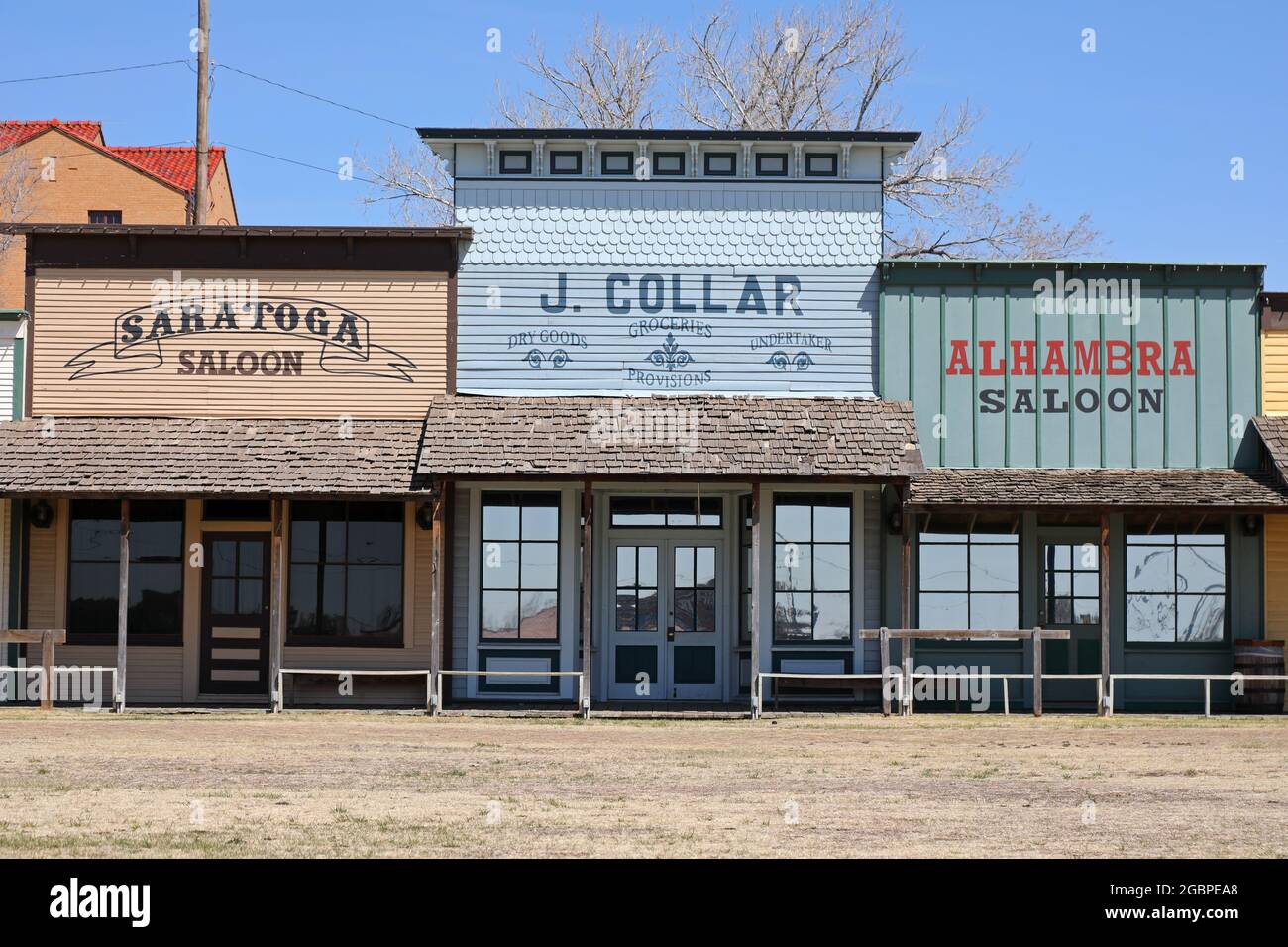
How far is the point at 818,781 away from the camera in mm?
13227

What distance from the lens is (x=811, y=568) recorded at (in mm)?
19938

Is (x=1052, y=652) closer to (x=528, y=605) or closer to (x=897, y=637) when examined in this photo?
(x=897, y=637)

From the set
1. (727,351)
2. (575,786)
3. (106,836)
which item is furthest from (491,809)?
(727,351)

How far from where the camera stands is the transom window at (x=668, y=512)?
20.3 metres

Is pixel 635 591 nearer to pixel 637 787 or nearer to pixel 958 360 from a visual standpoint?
pixel 958 360

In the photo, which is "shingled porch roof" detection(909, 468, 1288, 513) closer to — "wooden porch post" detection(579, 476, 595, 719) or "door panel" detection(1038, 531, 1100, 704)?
"door panel" detection(1038, 531, 1100, 704)

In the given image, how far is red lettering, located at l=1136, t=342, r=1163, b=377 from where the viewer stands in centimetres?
2023

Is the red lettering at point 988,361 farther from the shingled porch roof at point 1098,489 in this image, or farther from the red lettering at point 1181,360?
the red lettering at point 1181,360

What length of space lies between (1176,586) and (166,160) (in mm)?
33310

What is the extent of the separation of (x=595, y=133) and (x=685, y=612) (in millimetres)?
5853

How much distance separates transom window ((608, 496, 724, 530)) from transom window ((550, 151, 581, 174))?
4059 mm

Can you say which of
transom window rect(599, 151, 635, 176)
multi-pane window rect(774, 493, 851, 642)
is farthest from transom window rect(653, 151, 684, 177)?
multi-pane window rect(774, 493, 851, 642)

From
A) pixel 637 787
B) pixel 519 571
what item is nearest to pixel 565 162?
pixel 519 571
